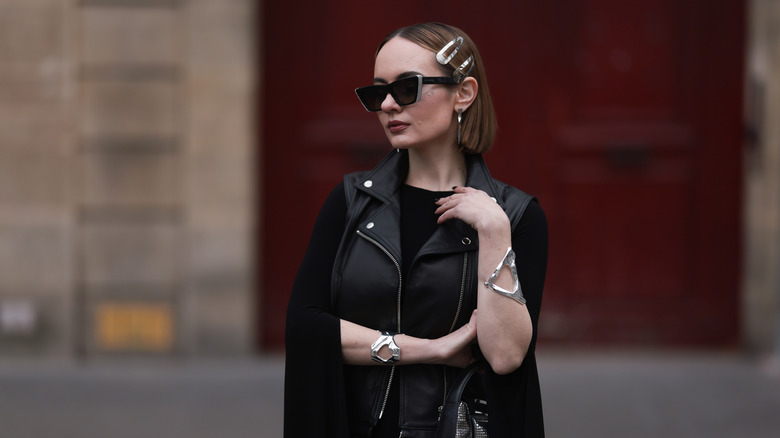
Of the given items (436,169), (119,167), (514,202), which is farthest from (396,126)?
(119,167)

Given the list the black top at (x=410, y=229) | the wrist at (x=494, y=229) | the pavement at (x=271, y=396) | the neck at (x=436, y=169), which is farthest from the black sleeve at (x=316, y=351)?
the pavement at (x=271, y=396)

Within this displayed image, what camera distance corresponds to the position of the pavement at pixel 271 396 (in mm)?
5230

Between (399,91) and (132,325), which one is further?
(132,325)

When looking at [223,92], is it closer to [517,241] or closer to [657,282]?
[657,282]

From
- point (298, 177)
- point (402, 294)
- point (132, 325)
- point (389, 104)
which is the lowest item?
point (132, 325)

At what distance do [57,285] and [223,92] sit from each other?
1.70 m

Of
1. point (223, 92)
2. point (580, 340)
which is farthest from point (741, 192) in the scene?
point (223, 92)

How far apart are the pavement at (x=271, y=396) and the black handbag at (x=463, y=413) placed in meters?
2.84

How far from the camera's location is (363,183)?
2.49 m

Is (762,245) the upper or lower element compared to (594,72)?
lower

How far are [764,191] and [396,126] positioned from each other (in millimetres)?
4823

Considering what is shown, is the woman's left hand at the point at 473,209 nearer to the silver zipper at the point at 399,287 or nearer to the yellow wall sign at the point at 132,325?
the silver zipper at the point at 399,287

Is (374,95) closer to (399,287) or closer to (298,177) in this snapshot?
(399,287)

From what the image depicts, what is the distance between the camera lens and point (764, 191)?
6.50m
